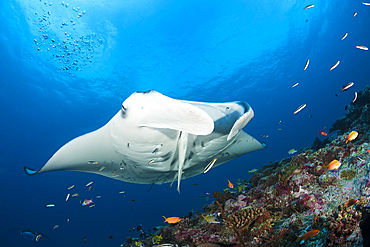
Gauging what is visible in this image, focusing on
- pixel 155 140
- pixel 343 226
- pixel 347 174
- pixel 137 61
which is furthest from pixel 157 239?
pixel 137 61

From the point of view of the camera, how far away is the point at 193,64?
68.1ft

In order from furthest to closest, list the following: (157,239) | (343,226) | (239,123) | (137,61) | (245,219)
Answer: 1. (137,61)
2. (157,239)
3. (245,219)
4. (343,226)
5. (239,123)

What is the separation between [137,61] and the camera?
1855 cm

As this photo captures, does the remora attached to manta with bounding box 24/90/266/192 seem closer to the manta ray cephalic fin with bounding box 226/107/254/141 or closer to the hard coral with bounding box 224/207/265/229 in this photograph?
the manta ray cephalic fin with bounding box 226/107/254/141

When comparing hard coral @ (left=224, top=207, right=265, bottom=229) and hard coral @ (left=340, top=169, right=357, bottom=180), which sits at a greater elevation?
hard coral @ (left=340, top=169, right=357, bottom=180)

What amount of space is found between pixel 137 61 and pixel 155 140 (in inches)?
710

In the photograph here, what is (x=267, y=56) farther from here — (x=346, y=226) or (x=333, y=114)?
(x=333, y=114)

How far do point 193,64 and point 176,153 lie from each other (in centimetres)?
1918

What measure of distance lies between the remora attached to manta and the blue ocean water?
1234cm

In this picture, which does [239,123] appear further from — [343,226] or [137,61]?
[137,61]

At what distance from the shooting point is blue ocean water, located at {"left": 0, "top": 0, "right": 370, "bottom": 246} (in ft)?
49.0

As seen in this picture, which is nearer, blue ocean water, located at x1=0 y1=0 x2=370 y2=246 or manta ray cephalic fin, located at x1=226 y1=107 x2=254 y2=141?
manta ray cephalic fin, located at x1=226 y1=107 x2=254 y2=141

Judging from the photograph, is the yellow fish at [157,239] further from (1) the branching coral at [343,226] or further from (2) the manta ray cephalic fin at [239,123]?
(2) the manta ray cephalic fin at [239,123]

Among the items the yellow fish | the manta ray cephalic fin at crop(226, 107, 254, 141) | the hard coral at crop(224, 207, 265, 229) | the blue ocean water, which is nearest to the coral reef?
the hard coral at crop(224, 207, 265, 229)
